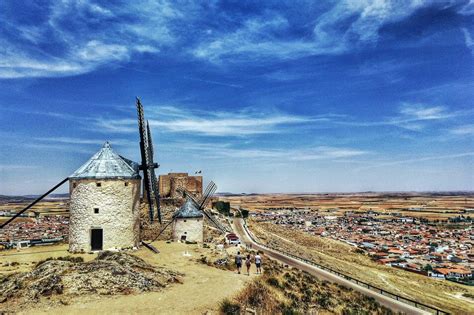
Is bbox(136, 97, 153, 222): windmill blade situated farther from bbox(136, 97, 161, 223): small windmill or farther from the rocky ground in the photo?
the rocky ground

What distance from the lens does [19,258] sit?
1873 centimetres

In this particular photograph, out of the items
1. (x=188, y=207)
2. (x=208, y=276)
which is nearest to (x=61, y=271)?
(x=208, y=276)

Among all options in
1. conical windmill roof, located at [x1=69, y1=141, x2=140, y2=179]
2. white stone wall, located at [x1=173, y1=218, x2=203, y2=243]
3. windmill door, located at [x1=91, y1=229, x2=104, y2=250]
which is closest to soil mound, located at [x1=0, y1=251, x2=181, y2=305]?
windmill door, located at [x1=91, y1=229, x2=104, y2=250]

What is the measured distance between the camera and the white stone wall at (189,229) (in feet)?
80.9

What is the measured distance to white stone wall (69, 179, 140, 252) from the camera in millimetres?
18344

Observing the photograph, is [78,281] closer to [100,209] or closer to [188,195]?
[100,209]

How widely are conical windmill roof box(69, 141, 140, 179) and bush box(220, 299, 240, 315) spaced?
10339mm

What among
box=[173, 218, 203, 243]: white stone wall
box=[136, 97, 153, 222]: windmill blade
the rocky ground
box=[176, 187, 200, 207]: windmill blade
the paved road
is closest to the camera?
the rocky ground

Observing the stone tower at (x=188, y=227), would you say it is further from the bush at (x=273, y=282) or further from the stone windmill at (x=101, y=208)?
the bush at (x=273, y=282)

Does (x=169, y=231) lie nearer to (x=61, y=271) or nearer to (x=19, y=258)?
(x=19, y=258)

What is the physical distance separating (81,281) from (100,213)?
686cm

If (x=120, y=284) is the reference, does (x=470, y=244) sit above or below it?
below

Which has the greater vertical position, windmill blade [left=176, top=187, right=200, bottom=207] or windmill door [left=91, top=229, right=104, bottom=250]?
windmill blade [left=176, top=187, right=200, bottom=207]

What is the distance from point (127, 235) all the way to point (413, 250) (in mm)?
59911
